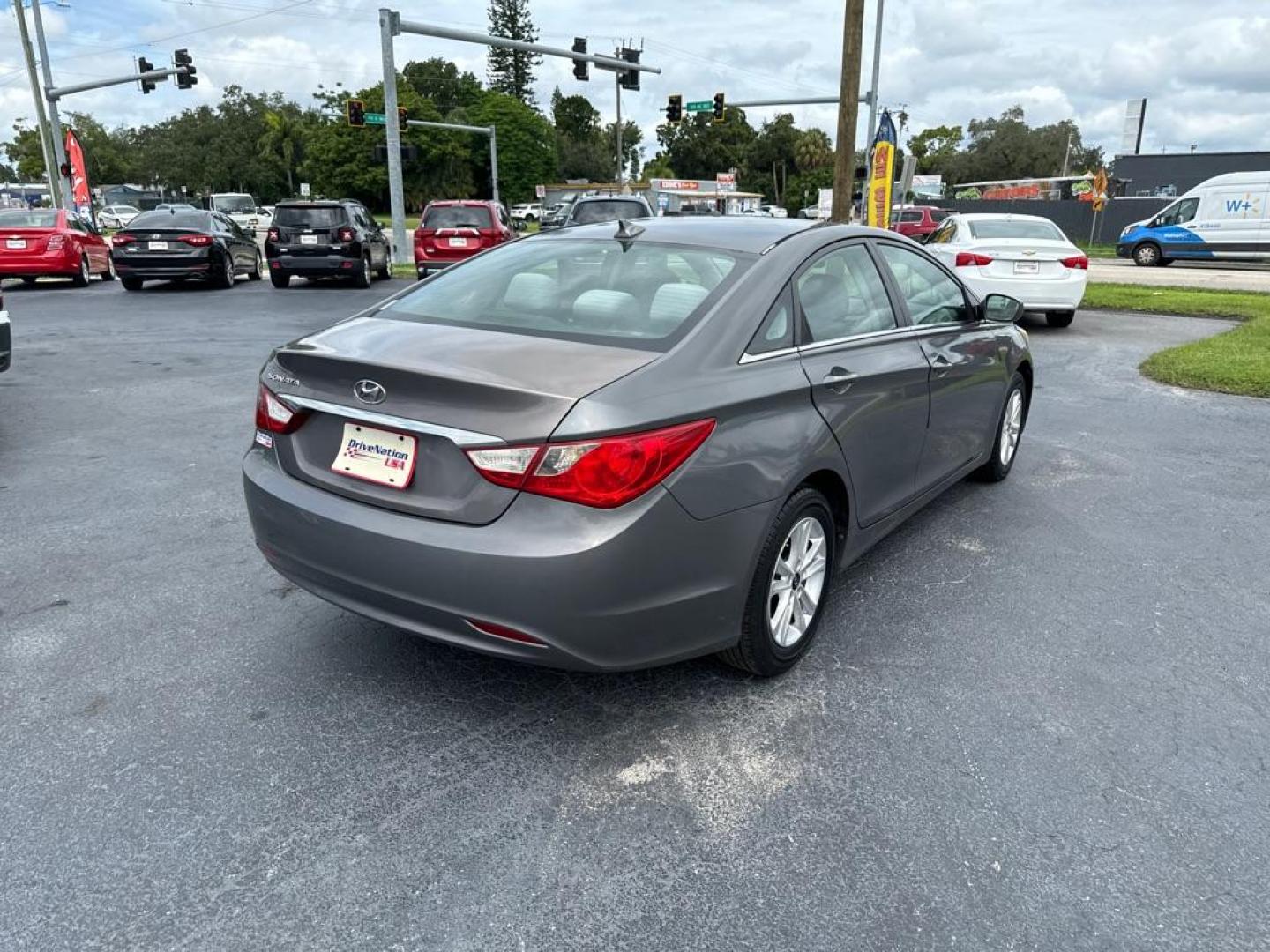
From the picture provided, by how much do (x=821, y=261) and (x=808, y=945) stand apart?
244 cm

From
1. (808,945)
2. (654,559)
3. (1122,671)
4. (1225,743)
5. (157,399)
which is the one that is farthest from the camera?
(157,399)

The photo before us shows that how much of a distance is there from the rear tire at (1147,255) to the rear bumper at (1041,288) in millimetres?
16958

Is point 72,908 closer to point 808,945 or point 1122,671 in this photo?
point 808,945

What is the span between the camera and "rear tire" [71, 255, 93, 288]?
17.6 metres

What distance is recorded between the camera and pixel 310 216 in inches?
691

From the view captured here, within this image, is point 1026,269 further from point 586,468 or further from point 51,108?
point 51,108

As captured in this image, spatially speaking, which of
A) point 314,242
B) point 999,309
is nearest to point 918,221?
point 314,242

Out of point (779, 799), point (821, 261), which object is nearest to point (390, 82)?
point (821, 261)

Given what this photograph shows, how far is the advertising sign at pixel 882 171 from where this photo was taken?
52.7ft

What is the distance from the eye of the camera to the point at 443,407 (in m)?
2.63

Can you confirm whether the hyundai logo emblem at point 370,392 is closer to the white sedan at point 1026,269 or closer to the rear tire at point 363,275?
the white sedan at point 1026,269

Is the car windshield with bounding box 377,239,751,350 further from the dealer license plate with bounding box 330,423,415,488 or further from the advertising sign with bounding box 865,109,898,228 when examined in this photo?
the advertising sign with bounding box 865,109,898,228

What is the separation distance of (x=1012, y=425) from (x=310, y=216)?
15310 mm

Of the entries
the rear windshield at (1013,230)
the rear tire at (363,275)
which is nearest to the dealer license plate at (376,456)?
the rear windshield at (1013,230)
